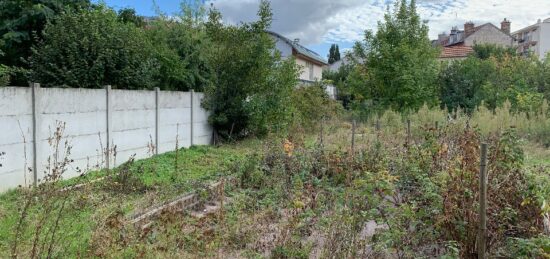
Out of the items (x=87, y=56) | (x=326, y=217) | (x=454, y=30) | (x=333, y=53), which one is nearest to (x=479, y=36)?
(x=454, y=30)

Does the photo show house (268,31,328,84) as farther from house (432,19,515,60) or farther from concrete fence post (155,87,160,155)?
concrete fence post (155,87,160,155)

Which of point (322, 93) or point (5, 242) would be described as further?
point (322, 93)

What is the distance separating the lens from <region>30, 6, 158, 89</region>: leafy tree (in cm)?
902

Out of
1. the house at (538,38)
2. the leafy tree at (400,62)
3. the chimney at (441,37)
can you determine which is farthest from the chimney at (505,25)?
the leafy tree at (400,62)

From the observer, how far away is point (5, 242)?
12.5ft

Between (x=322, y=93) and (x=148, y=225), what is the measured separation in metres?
13.4

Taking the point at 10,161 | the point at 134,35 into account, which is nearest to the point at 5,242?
the point at 10,161

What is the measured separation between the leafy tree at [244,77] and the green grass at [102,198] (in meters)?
2.08

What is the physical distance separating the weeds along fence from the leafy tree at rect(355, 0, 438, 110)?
7.99 metres

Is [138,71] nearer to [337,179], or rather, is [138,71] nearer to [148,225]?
[337,179]

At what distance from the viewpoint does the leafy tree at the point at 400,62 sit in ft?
51.4

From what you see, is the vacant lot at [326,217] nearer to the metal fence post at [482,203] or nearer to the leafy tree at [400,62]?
the metal fence post at [482,203]

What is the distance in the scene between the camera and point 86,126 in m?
7.48

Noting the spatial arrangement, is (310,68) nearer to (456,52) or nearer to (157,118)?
(456,52)
